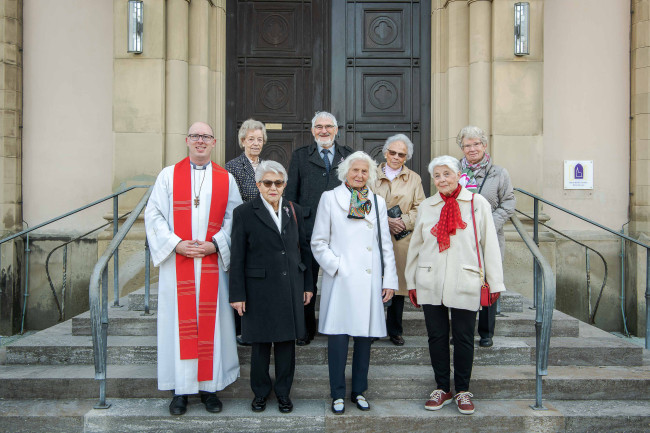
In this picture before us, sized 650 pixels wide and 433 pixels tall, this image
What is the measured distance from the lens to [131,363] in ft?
15.7

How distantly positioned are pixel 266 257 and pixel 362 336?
0.84 meters

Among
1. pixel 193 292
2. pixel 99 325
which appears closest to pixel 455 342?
pixel 193 292

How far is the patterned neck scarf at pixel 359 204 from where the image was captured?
4.15 meters

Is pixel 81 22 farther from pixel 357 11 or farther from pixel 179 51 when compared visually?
pixel 357 11

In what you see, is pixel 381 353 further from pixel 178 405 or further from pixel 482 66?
pixel 482 66

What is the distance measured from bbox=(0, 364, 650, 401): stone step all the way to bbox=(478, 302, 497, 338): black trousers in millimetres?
364

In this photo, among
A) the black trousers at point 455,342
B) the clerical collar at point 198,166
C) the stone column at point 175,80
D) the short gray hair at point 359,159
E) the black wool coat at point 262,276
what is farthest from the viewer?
the stone column at point 175,80

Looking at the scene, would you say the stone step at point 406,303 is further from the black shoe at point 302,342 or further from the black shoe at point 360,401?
the black shoe at point 360,401

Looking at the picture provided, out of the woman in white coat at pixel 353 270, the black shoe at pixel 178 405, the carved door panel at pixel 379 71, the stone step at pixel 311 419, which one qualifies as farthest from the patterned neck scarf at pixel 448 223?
the carved door panel at pixel 379 71

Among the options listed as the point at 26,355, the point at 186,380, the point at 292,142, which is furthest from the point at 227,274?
the point at 292,142

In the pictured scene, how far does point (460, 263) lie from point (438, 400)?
38.1 inches

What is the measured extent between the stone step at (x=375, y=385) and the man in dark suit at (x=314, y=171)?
1.94 ft

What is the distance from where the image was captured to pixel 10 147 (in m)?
7.36

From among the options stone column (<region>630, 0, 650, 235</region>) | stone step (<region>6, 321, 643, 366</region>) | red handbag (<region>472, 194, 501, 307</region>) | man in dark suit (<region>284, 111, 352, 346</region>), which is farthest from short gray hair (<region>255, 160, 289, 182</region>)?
stone column (<region>630, 0, 650, 235</region>)
